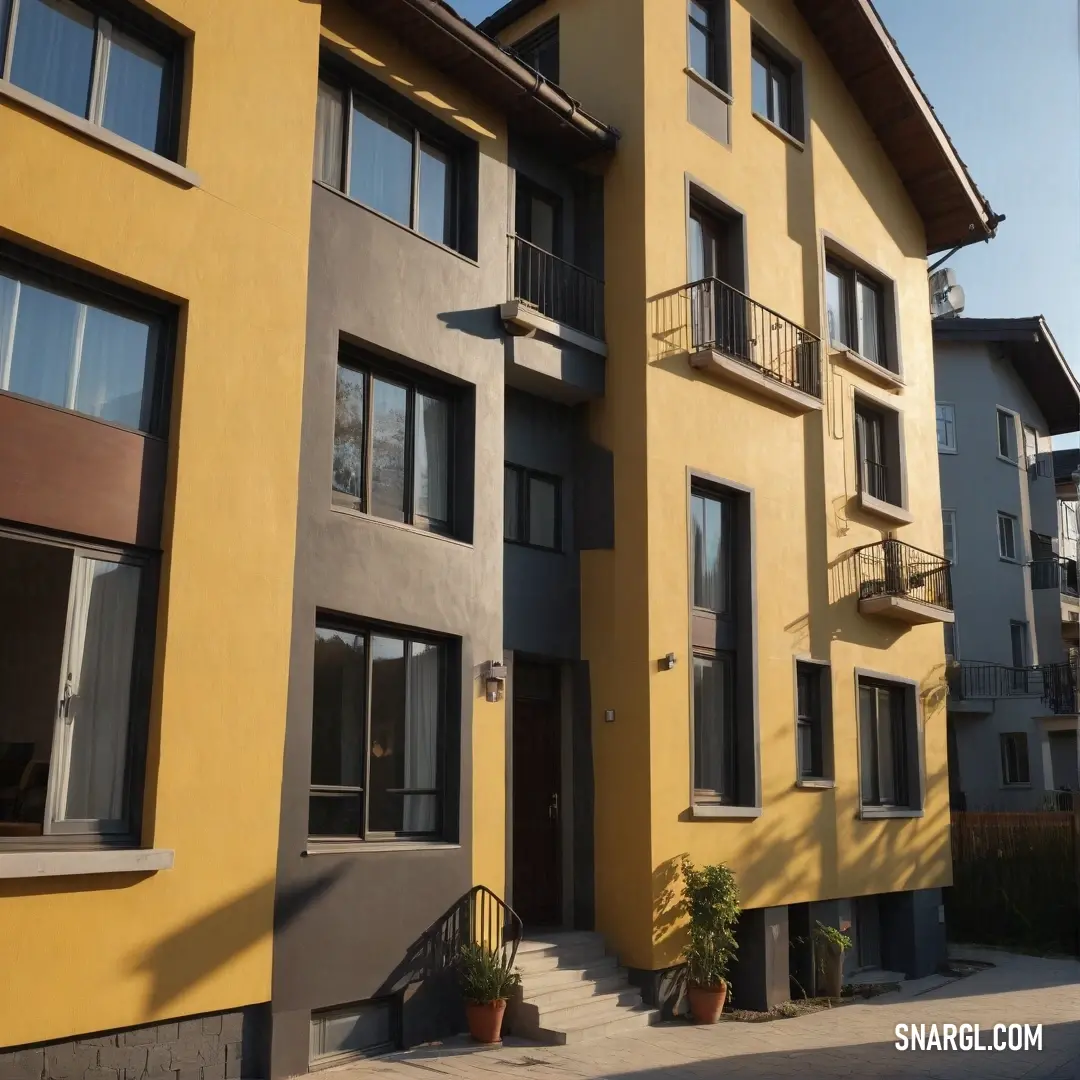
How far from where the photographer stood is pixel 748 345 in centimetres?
1564

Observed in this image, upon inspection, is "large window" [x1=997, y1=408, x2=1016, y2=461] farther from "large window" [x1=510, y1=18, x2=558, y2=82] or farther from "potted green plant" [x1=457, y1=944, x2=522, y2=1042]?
"potted green plant" [x1=457, y1=944, x2=522, y2=1042]

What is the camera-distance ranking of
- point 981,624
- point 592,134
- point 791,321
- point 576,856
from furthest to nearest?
point 981,624
point 791,321
point 592,134
point 576,856

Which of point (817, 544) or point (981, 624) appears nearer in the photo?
point (817, 544)

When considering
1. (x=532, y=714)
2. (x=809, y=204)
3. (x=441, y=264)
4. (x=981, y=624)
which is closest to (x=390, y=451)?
(x=441, y=264)

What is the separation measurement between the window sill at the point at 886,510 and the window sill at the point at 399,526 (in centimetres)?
750

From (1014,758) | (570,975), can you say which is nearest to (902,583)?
(570,975)

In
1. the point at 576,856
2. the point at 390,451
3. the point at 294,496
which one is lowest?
the point at 576,856

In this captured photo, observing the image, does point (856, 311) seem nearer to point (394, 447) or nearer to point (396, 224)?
point (396, 224)

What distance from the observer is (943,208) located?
2081 centimetres

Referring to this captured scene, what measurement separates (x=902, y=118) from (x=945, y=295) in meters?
11.0

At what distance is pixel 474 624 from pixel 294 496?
8.71ft

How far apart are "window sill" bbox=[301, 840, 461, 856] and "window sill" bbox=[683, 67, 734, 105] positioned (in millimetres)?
10191

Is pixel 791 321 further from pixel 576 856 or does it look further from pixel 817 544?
pixel 576 856

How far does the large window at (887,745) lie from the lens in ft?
56.7
